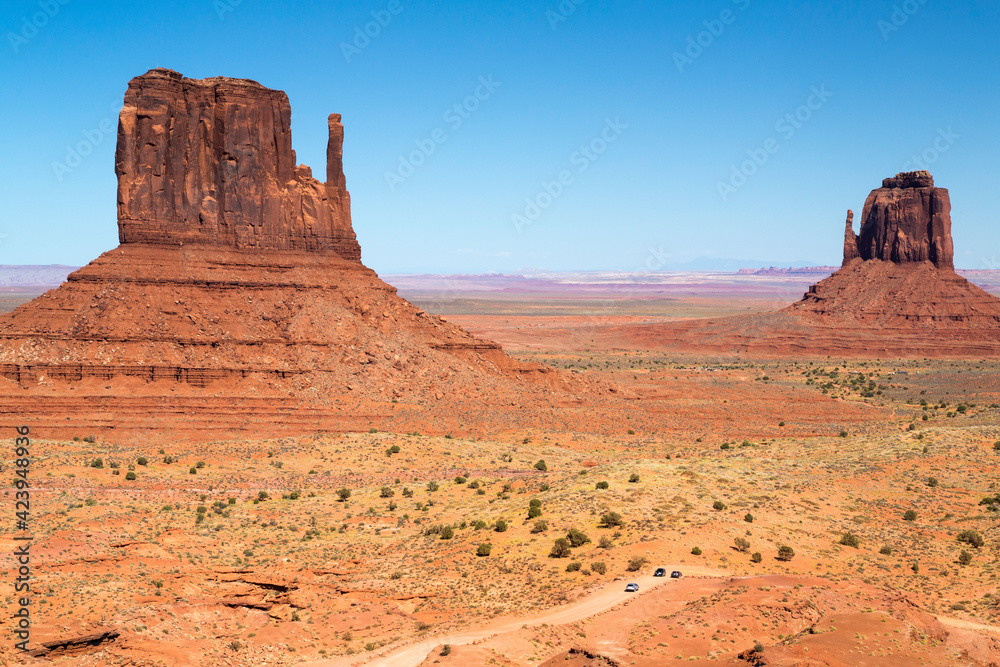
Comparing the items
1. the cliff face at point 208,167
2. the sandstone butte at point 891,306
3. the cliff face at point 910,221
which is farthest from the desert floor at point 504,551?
the cliff face at point 910,221

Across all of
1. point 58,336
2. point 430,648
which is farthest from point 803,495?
point 58,336

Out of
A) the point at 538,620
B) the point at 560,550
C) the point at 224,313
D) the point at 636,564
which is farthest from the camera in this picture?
the point at 224,313

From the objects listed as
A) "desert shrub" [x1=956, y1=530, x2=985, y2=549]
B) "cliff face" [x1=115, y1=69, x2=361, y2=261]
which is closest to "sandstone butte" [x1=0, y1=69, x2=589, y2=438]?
"cliff face" [x1=115, y1=69, x2=361, y2=261]

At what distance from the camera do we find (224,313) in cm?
5469

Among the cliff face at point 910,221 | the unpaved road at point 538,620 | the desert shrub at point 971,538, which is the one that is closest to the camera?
the unpaved road at point 538,620

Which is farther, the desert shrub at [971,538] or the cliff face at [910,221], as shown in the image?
the cliff face at [910,221]

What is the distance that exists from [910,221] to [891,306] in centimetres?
1244

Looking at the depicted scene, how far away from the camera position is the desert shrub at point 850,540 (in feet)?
92.5

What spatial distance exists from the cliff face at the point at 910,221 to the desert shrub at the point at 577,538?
109 metres

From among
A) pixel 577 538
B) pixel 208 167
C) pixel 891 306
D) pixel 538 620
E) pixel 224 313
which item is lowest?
pixel 538 620

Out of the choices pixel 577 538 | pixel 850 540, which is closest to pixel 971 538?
pixel 850 540

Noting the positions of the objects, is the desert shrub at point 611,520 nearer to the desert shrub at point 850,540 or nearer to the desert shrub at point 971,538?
the desert shrub at point 850,540

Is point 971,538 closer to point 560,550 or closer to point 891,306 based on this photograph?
point 560,550

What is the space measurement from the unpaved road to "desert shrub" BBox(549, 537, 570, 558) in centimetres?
262
